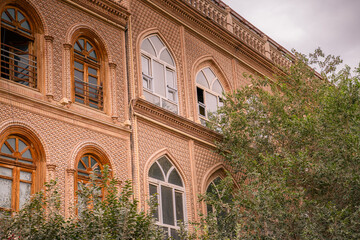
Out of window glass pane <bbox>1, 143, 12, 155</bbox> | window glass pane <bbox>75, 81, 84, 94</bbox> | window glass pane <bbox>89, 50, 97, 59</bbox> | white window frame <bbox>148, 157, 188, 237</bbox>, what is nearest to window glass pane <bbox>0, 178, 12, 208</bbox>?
window glass pane <bbox>1, 143, 12, 155</bbox>

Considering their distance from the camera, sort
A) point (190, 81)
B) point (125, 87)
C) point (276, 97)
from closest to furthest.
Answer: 1. point (125, 87)
2. point (276, 97)
3. point (190, 81)

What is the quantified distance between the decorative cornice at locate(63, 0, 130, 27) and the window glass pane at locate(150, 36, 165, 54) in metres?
1.32

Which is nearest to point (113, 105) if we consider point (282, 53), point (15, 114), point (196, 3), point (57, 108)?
point (57, 108)

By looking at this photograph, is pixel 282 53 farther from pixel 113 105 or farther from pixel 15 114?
pixel 15 114

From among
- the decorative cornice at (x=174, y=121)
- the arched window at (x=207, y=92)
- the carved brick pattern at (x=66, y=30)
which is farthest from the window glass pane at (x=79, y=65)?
the arched window at (x=207, y=92)

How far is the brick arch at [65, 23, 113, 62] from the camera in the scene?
14188 mm

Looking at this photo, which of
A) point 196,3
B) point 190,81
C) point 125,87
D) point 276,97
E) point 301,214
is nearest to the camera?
point 301,214

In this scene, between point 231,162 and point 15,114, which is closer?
point 15,114

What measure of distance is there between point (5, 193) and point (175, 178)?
217 inches

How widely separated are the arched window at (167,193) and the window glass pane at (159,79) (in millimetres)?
1979

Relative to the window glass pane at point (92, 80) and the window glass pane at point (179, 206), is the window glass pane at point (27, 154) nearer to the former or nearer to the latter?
the window glass pane at point (92, 80)

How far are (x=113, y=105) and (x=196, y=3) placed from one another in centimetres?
595

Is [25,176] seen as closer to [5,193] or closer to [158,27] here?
[5,193]

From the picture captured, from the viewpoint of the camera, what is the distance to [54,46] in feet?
44.9
